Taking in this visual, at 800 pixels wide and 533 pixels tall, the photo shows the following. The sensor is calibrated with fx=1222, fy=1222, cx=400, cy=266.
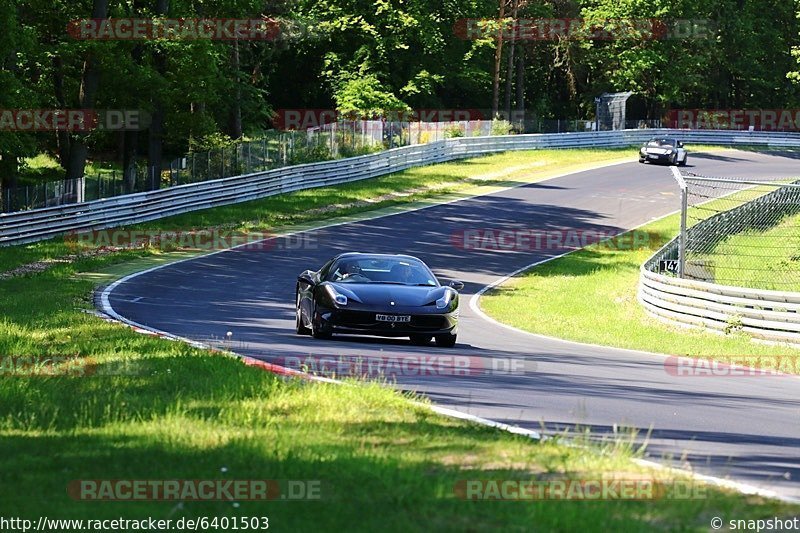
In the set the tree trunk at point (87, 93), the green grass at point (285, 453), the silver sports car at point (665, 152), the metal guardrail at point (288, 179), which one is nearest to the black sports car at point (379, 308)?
the green grass at point (285, 453)

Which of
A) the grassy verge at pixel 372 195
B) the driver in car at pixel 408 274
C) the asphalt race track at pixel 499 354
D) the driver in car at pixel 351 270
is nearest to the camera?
the asphalt race track at pixel 499 354

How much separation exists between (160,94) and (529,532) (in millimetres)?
38805

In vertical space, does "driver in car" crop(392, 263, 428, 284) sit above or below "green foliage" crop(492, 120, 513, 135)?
below

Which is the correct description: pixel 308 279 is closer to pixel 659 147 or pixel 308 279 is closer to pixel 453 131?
pixel 453 131

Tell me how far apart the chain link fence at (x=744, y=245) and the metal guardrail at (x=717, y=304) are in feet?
0.63

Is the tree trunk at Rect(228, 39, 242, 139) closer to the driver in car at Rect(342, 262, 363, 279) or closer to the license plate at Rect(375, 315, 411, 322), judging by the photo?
the driver in car at Rect(342, 262, 363, 279)

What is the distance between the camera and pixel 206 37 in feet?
142

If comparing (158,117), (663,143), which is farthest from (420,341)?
(663,143)

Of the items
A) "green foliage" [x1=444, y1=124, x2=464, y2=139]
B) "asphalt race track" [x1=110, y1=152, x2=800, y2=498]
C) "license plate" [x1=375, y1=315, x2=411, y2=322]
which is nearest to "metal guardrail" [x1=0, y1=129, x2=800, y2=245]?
"green foliage" [x1=444, y1=124, x2=464, y2=139]

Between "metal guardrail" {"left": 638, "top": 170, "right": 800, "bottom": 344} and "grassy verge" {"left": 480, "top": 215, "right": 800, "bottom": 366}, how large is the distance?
0.23 meters

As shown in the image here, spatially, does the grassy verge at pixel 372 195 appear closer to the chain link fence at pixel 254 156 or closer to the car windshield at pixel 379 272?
the chain link fence at pixel 254 156

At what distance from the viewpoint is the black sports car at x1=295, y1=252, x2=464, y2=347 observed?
665 inches

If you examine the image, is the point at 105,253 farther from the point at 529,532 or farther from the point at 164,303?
the point at 529,532

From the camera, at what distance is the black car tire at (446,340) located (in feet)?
56.7
